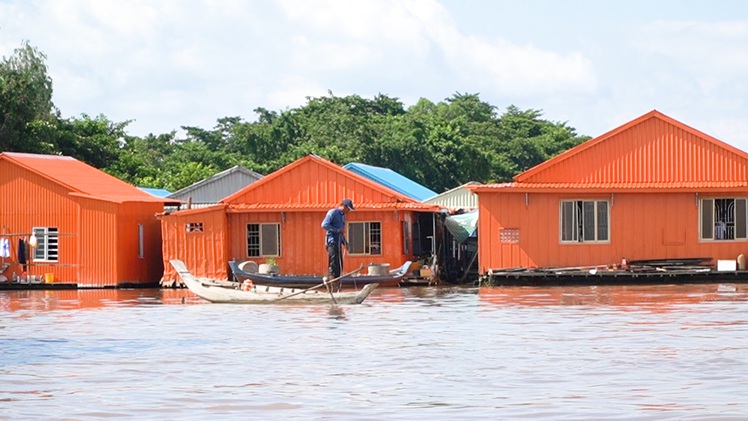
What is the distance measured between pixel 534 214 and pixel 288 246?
6.68m

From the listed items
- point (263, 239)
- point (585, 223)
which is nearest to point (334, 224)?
point (263, 239)

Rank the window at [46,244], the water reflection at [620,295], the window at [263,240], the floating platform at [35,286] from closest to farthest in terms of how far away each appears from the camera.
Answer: the water reflection at [620,295] → the window at [263,240] → the floating platform at [35,286] → the window at [46,244]

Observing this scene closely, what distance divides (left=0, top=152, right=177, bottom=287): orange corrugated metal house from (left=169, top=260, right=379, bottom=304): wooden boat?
8.27 metres

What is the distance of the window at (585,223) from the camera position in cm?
3528

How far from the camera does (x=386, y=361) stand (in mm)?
17875

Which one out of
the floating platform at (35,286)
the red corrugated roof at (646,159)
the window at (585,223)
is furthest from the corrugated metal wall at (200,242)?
the window at (585,223)

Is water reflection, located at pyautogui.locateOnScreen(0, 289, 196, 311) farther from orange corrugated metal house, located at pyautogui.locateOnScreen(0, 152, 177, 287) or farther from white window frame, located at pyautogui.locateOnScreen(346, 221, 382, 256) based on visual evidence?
white window frame, located at pyautogui.locateOnScreen(346, 221, 382, 256)

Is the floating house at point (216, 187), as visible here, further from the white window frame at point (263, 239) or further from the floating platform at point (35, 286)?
the white window frame at point (263, 239)

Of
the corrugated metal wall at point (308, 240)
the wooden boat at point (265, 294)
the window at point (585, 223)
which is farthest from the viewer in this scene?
the corrugated metal wall at point (308, 240)

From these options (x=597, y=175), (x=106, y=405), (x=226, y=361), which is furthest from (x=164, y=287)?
(x=106, y=405)

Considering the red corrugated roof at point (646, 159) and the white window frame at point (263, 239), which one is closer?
the red corrugated roof at point (646, 159)

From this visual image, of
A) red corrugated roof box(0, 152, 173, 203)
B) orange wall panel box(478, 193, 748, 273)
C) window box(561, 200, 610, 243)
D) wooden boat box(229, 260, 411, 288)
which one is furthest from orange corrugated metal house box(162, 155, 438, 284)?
window box(561, 200, 610, 243)

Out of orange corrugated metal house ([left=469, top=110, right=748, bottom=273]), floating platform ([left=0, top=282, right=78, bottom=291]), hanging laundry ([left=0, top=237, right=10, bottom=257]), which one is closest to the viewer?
orange corrugated metal house ([left=469, top=110, right=748, bottom=273])

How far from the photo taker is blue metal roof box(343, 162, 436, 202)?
44.7 meters
